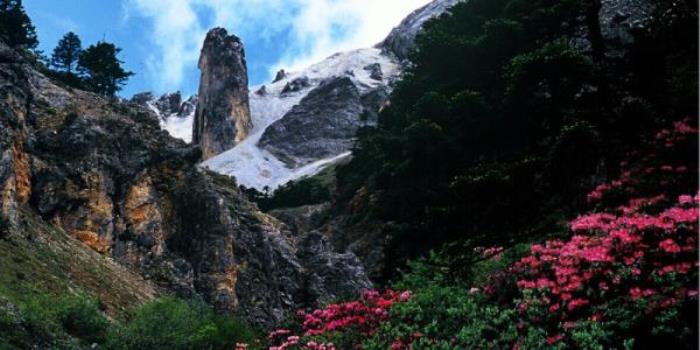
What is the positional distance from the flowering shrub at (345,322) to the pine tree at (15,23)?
71.8 metres

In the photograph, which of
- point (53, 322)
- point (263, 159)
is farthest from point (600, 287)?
point (263, 159)

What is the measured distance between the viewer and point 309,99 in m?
178

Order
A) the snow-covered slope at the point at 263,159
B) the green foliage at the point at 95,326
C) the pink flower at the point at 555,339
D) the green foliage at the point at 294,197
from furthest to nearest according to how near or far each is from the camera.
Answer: the snow-covered slope at the point at 263,159 → the green foliage at the point at 294,197 → the green foliage at the point at 95,326 → the pink flower at the point at 555,339

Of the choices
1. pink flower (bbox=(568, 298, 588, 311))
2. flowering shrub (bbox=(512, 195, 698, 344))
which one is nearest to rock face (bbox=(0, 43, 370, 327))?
flowering shrub (bbox=(512, 195, 698, 344))

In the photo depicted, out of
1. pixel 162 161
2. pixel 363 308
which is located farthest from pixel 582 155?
pixel 162 161

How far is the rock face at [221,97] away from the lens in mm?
176375

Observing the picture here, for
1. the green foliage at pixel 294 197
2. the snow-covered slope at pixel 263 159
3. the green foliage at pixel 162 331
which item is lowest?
the green foliage at pixel 162 331

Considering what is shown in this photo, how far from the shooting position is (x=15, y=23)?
254 feet

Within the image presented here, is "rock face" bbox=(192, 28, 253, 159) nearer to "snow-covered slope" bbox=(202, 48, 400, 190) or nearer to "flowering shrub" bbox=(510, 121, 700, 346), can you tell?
"snow-covered slope" bbox=(202, 48, 400, 190)

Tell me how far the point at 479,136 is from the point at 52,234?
Answer: 31.5m

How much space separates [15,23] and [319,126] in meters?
94.9

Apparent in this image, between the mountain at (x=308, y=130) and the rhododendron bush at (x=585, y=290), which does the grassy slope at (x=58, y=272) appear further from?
the mountain at (x=308, y=130)

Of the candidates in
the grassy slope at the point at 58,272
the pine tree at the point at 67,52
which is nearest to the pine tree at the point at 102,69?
the pine tree at the point at 67,52

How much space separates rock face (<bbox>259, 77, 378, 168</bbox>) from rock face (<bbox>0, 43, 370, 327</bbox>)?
90.8m
